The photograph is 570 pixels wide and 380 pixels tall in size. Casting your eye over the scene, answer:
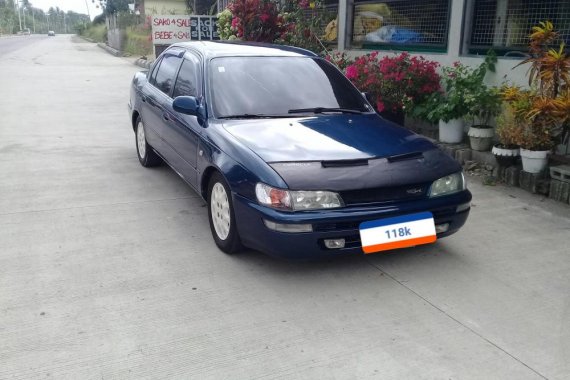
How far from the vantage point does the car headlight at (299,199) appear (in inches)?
128

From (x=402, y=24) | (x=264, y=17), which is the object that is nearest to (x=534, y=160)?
(x=402, y=24)

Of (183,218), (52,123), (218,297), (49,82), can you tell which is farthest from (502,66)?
(49,82)

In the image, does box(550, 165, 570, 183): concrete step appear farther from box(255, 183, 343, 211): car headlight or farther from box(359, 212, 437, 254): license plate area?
box(255, 183, 343, 211): car headlight

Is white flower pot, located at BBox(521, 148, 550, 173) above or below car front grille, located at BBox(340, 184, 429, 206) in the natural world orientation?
below

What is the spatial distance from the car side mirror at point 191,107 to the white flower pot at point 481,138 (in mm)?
3427

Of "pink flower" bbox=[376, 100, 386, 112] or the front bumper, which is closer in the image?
the front bumper

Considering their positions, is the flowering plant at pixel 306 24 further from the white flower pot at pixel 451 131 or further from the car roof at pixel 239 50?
the car roof at pixel 239 50

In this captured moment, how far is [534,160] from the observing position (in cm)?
529

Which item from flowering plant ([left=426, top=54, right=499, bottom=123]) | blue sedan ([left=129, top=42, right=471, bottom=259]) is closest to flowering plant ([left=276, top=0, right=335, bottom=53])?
flowering plant ([left=426, top=54, right=499, bottom=123])

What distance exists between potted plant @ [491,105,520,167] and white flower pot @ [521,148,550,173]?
174 mm

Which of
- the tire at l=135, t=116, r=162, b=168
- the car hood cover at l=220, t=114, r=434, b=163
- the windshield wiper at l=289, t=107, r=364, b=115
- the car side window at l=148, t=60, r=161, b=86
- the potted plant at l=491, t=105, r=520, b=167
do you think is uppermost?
the car side window at l=148, t=60, r=161, b=86

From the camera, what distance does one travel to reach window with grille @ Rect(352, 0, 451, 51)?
7.25 meters

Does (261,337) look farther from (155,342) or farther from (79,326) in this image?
(79,326)

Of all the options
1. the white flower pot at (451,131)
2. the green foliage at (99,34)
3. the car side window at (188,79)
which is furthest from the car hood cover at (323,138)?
the green foliage at (99,34)
